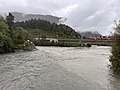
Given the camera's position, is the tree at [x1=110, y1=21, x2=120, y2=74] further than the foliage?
No

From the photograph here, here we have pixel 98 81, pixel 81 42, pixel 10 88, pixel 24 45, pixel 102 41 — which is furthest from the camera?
pixel 81 42

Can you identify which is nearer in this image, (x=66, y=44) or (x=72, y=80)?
(x=72, y=80)

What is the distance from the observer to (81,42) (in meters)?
163

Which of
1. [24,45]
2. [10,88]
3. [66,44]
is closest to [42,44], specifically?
[66,44]

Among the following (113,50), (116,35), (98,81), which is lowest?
(98,81)

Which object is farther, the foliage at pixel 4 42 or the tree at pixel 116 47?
the foliage at pixel 4 42

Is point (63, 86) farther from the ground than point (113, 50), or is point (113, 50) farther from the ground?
point (113, 50)

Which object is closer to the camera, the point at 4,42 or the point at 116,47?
the point at 116,47

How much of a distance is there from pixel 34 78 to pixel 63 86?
6628 millimetres

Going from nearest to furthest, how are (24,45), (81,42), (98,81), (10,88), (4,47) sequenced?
1. (10,88)
2. (98,81)
3. (4,47)
4. (24,45)
5. (81,42)

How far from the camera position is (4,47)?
90.3 metres

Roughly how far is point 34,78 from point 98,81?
29.9ft

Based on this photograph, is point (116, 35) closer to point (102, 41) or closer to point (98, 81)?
point (98, 81)

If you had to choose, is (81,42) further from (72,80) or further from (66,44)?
(72,80)
